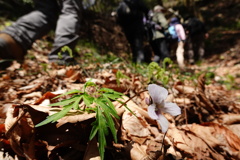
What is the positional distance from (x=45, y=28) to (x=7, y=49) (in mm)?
800

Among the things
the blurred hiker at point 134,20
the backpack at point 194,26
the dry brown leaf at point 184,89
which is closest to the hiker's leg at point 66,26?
the dry brown leaf at point 184,89

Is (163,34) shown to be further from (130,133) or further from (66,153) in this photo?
(66,153)

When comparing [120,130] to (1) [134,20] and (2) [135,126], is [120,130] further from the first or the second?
(1) [134,20]

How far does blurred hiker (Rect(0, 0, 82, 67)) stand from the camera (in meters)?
2.46

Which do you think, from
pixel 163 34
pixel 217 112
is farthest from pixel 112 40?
pixel 217 112

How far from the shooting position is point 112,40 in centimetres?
620

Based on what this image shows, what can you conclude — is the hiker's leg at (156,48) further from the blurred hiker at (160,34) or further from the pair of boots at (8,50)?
the pair of boots at (8,50)

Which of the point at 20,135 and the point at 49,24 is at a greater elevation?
the point at 49,24

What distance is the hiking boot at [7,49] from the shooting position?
227cm

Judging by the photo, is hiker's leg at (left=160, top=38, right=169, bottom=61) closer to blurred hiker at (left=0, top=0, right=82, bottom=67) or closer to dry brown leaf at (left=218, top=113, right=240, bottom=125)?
blurred hiker at (left=0, top=0, right=82, bottom=67)

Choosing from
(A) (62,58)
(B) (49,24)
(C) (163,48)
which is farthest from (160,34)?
(A) (62,58)

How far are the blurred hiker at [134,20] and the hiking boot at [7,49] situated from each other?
297 centimetres

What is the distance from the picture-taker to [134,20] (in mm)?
4816

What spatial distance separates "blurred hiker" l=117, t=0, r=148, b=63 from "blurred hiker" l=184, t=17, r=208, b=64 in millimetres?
2726
